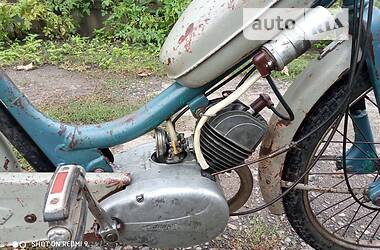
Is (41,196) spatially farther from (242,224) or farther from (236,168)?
(242,224)

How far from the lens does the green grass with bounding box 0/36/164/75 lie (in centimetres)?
365

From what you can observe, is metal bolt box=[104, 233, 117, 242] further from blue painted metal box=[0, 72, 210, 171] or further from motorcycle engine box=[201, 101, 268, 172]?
motorcycle engine box=[201, 101, 268, 172]

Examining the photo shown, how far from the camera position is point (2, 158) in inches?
70.4

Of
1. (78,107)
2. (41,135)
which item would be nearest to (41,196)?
(41,135)

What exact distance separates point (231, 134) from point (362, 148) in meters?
0.59

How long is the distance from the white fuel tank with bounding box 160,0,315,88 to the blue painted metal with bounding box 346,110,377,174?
59 cm

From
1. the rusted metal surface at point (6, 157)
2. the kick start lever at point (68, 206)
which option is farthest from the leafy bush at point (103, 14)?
the kick start lever at point (68, 206)

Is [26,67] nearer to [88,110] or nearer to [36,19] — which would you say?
[36,19]

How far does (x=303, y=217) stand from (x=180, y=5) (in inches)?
108

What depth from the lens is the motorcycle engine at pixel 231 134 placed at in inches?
62.4

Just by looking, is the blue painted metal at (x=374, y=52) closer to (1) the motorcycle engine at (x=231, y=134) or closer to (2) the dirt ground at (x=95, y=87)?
(1) the motorcycle engine at (x=231, y=134)

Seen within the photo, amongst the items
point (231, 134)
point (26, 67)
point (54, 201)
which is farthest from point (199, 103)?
point (26, 67)

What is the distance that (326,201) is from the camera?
2.33 m

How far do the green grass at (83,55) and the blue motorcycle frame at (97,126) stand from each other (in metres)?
1.89
